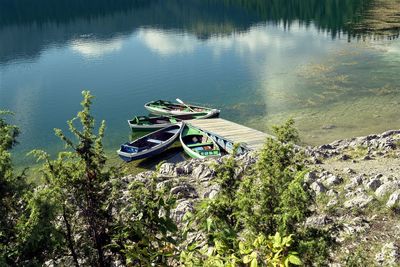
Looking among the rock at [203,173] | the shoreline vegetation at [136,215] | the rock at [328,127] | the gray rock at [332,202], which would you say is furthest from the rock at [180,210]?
the rock at [328,127]

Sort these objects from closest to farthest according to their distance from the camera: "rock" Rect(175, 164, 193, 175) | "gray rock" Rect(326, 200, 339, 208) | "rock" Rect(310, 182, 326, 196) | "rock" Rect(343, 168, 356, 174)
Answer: "gray rock" Rect(326, 200, 339, 208) < "rock" Rect(310, 182, 326, 196) < "rock" Rect(343, 168, 356, 174) < "rock" Rect(175, 164, 193, 175)

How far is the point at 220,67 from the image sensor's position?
220 ft

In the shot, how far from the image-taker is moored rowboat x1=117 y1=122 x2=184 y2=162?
35062mm

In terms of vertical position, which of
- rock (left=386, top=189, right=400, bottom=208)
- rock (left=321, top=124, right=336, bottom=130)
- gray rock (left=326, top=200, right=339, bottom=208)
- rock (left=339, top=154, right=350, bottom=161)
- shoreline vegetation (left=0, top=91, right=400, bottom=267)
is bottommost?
rock (left=321, top=124, right=336, bottom=130)

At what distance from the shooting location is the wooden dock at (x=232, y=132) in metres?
35.4

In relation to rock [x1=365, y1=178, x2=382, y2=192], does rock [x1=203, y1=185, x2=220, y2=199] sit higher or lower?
lower

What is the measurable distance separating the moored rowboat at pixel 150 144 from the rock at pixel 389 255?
76.9ft

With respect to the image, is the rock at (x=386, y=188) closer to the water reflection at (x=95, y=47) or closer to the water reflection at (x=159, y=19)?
the water reflection at (x=159, y=19)

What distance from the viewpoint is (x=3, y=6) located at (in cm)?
14762

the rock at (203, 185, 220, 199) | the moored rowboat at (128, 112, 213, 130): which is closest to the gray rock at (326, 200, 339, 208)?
the rock at (203, 185, 220, 199)

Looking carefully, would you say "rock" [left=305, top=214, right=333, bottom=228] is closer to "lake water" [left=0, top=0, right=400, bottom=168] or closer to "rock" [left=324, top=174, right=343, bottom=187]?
"rock" [left=324, top=174, right=343, bottom=187]

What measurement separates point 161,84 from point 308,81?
1987cm

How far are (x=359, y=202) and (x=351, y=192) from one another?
1.61 meters

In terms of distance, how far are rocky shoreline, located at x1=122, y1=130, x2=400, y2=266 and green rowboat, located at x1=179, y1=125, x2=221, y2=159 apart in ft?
22.4
